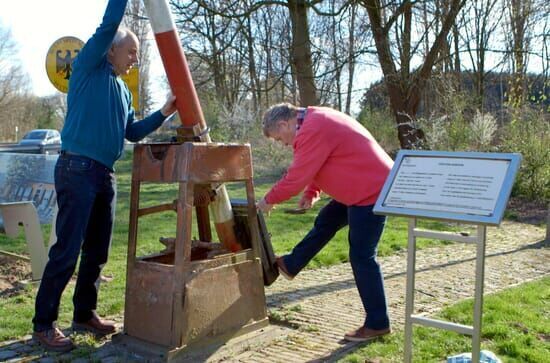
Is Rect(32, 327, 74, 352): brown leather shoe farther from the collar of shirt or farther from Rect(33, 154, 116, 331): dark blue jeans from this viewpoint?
the collar of shirt

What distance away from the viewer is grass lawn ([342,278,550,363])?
4.09m

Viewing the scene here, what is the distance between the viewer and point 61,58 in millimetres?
7387

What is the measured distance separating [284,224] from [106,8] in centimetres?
→ 613

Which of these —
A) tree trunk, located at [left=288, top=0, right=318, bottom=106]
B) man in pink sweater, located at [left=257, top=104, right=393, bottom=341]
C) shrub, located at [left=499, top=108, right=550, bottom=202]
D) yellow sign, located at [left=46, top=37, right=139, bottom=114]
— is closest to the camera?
man in pink sweater, located at [left=257, top=104, right=393, bottom=341]

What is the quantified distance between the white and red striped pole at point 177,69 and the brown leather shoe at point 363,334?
4.04 feet

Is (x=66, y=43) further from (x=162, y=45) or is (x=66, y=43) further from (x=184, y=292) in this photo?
(x=184, y=292)

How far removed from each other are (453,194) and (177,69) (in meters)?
1.99

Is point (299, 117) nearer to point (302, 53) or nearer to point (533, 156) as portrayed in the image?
point (533, 156)

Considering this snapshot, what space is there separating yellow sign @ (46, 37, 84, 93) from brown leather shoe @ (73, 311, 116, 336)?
3.60 m

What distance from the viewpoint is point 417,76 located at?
1636cm

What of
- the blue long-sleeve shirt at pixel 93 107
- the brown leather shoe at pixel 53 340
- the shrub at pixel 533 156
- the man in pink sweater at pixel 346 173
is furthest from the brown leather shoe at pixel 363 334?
the shrub at pixel 533 156

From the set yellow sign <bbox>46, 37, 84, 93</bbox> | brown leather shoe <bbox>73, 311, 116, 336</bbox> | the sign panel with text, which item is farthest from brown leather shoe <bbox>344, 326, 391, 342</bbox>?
yellow sign <bbox>46, 37, 84, 93</bbox>

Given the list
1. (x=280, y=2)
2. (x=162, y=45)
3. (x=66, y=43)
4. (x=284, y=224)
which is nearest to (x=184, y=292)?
(x=162, y=45)

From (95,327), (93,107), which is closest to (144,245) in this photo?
(95,327)
